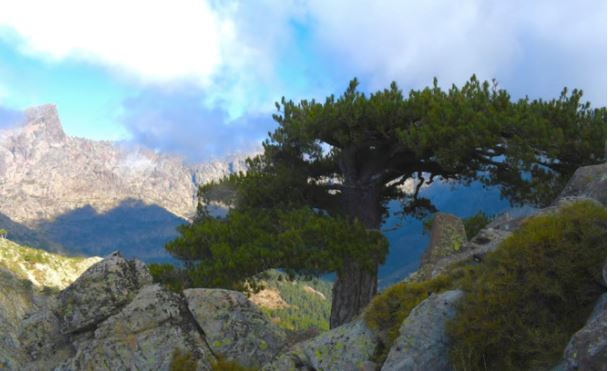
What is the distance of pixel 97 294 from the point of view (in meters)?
17.4

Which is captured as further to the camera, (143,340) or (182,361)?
(143,340)

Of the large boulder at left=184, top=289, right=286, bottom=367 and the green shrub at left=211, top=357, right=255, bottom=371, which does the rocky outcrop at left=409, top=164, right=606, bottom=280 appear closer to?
the large boulder at left=184, top=289, right=286, bottom=367

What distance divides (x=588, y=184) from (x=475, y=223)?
10.2 m

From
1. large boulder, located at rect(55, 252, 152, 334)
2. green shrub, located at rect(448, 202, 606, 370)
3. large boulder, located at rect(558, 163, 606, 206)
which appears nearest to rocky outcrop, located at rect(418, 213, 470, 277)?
large boulder, located at rect(558, 163, 606, 206)

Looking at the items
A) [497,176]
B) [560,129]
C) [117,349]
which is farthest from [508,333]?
[497,176]

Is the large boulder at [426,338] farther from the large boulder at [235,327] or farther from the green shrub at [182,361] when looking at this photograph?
the green shrub at [182,361]

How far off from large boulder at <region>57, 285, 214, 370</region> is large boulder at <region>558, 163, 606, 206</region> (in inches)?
493

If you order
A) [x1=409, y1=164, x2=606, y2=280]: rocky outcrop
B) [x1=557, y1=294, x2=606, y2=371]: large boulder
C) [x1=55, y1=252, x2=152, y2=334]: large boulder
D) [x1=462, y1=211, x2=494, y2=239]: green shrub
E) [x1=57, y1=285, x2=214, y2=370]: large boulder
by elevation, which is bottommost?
[x1=557, y1=294, x2=606, y2=371]: large boulder

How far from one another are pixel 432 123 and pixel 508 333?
477 inches

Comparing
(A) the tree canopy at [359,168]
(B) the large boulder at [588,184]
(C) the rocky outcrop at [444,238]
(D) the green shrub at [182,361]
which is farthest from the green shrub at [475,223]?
(D) the green shrub at [182,361]

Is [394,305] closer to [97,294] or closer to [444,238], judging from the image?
[444,238]

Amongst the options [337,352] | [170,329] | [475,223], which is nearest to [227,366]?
[170,329]

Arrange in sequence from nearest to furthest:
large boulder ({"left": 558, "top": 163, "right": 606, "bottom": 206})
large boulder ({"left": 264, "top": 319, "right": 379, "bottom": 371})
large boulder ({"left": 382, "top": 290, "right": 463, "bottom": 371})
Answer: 1. large boulder ({"left": 382, "top": 290, "right": 463, "bottom": 371})
2. large boulder ({"left": 264, "top": 319, "right": 379, "bottom": 371})
3. large boulder ({"left": 558, "top": 163, "right": 606, "bottom": 206})

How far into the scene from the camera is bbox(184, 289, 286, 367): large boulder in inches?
618
